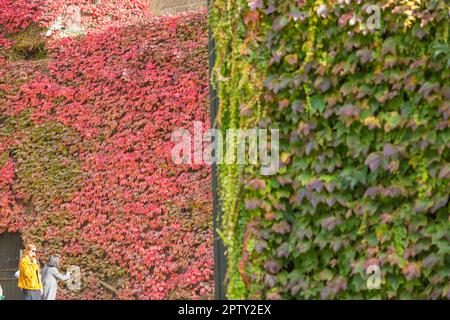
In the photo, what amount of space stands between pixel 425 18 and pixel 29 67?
25.1 ft

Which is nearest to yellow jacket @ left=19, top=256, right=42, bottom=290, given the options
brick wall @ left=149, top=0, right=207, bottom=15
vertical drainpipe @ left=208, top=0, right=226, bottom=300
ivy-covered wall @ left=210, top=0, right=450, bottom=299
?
vertical drainpipe @ left=208, top=0, right=226, bottom=300

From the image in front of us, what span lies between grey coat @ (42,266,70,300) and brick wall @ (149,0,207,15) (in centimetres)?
528

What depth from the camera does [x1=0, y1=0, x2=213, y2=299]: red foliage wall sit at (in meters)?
9.14

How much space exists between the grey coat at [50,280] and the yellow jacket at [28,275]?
85 millimetres

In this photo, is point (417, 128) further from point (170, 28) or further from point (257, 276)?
point (170, 28)

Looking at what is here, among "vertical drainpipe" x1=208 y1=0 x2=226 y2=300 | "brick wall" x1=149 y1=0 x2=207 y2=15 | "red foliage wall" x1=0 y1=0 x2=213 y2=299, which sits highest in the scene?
"brick wall" x1=149 y1=0 x2=207 y2=15

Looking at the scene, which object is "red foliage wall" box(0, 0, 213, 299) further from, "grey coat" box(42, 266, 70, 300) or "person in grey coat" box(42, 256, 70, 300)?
"grey coat" box(42, 266, 70, 300)

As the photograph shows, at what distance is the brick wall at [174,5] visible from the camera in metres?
12.6

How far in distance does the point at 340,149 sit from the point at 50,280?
5.36 m

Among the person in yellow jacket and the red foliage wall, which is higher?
the red foliage wall

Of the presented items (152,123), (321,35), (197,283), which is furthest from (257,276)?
(152,123)

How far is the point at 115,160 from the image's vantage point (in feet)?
31.9

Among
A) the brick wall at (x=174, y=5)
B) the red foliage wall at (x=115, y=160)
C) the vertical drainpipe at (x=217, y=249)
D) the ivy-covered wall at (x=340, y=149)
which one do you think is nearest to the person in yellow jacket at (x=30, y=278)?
the red foliage wall at (x=115, y=160)

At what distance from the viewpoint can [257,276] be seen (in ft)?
14.1
